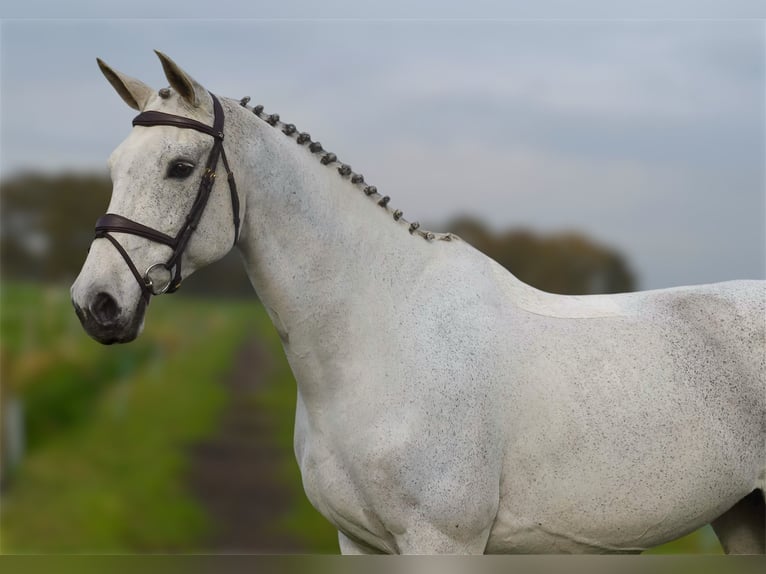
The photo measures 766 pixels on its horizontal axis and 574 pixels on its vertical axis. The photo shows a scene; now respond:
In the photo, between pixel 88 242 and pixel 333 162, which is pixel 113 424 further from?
pixel 333 162

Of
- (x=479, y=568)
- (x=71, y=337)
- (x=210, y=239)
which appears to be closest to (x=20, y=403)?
(x=71, y=337)

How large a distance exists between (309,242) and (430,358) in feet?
1.21

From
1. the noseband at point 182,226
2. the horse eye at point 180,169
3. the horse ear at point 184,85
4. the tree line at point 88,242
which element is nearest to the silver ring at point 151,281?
the noseband at point 182,226

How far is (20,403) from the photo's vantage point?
13.2 feet

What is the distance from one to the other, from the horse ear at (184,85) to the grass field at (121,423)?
2422 millimetres

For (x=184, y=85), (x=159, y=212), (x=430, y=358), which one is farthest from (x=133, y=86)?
(x=430, y=358)

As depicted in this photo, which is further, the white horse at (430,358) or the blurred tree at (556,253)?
the blurred tree at (556,253)

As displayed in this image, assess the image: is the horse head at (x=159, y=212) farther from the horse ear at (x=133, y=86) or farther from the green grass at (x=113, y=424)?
the green grass at (x=113, y=424)

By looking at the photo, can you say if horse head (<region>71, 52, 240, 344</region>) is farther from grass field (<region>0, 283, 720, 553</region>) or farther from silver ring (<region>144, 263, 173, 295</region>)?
grass field (<region>0, 283, 720, 553</region>)

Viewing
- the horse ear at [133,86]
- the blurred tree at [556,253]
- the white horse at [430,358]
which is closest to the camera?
the white horse at [430,358]

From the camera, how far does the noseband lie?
1.54 m

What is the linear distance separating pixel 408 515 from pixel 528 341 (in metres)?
0.49

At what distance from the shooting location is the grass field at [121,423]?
3.96 m

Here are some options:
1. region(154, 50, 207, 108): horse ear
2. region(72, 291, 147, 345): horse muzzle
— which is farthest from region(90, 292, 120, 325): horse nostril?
region(154, 50, 207, 108): horse ear
